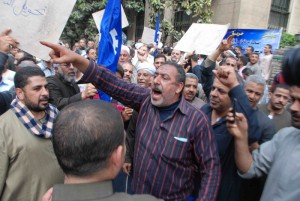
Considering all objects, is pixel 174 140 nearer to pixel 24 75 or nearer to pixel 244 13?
pixel 24 75

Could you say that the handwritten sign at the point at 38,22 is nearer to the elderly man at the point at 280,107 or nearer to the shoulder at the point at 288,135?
the shoulder at the point at 288,135

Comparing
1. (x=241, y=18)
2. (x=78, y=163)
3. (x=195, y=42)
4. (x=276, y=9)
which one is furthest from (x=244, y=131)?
(x=276, y=9)

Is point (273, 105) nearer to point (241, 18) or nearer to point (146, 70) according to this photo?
point (146, 70)

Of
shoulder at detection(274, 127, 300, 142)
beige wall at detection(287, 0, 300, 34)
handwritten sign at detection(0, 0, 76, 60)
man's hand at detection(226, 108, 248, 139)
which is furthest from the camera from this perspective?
beige wall at detection(287, 0, 300, 34)

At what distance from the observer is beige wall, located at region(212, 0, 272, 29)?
15.8 m

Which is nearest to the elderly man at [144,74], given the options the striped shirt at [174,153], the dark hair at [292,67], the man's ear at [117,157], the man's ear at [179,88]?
the man's ear at [179,88]

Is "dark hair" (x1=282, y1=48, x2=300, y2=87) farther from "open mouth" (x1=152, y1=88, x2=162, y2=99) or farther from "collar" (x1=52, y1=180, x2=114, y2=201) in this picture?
"collar" (x1=52, y1=180, x2=114, y2=201)

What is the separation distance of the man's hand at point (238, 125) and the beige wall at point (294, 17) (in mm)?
19161

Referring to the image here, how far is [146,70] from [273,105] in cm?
184

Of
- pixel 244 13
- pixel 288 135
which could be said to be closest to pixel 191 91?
pixel 288 135

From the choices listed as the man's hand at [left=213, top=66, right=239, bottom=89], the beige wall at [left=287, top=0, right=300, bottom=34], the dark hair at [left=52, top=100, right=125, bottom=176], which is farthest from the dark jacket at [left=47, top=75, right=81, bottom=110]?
the beige wall at [left=287, top=0, right=300, bottom=34]

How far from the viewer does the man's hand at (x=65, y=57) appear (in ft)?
6.23

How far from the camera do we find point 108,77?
2.18 m

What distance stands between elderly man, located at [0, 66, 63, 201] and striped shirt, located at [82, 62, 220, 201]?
1.79 feet
